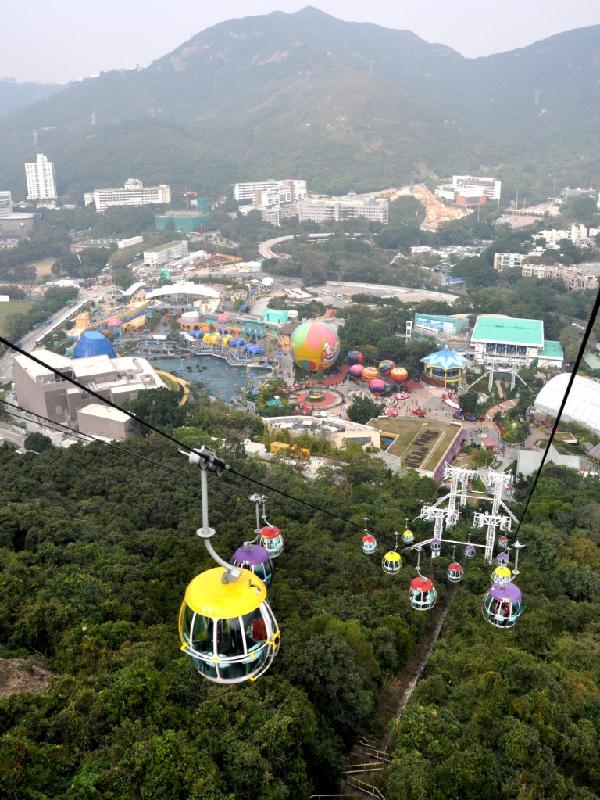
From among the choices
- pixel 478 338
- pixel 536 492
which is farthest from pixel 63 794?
pixel 478 338

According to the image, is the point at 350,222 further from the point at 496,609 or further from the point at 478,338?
the point at 496,609

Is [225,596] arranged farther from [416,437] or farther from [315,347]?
[315,347]

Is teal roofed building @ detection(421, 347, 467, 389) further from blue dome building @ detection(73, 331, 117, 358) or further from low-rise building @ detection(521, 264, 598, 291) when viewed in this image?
low-rise building @ detection(521, 264, 598, 291)

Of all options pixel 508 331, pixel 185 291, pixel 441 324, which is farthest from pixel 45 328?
pixel 508 331

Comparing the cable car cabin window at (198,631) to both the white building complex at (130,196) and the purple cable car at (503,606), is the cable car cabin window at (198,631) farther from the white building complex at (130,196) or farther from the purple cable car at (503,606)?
the white building complex at (130,196)

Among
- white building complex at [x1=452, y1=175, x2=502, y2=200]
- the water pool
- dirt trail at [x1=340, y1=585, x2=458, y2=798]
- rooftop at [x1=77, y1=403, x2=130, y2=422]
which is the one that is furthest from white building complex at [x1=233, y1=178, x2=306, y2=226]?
dirt trail at [x1=340, y1=585, x2=458, y2=798]
